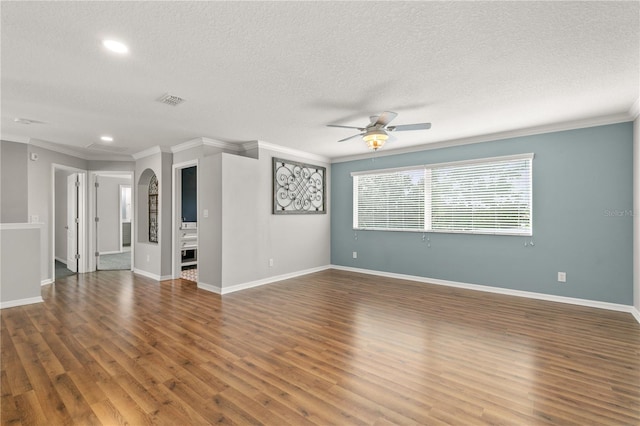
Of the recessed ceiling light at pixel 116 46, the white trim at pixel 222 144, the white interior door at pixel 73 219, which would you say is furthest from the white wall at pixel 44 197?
the recessed ceiling light at pixel 116 46

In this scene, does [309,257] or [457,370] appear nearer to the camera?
[457,370]

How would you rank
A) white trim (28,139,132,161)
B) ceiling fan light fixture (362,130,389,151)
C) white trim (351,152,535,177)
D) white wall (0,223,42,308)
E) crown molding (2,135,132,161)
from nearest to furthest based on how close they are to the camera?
ceiling fan light fixture (362,130,389,151), white wall (0,223,42,308), white trim (351,152,535,177), crown molding (2,135,132,161), white trim (28,139,132,161)

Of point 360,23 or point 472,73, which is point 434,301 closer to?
point 472,73

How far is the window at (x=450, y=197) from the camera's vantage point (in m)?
4.64

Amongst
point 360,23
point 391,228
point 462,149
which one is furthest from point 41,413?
point 462,149

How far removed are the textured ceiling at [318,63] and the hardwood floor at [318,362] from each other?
247cm

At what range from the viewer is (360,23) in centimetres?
199

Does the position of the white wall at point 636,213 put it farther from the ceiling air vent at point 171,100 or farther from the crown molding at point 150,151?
the crown molding at point 150,151

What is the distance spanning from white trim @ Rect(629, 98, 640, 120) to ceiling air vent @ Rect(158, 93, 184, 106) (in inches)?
196

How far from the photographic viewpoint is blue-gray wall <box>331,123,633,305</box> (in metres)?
3.94

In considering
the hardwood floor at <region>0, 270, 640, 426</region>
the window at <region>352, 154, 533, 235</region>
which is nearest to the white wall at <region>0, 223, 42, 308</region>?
the hardwood floor at <region>0, 270, 640, 426</region>

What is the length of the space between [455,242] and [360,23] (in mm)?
4208

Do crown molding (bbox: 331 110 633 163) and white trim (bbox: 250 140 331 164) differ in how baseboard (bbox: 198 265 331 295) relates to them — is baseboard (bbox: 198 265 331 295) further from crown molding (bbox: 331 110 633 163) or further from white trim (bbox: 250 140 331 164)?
crown molding (bbox: 331 110 633 163)

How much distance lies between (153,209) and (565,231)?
23.7 ft
